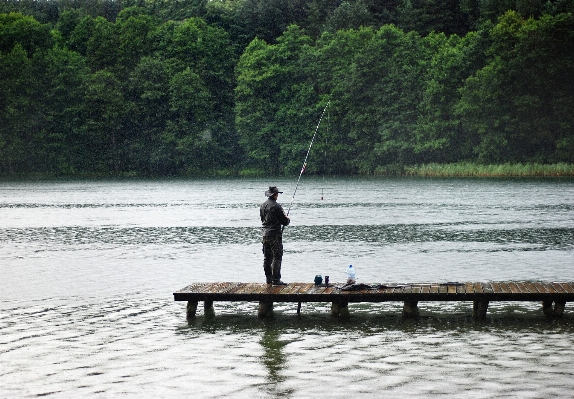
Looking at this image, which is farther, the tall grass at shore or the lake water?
the tall grass at shore

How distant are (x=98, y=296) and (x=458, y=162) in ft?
276

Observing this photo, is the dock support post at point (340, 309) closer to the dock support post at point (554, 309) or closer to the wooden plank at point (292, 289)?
the wooden plank at point (292, 289)

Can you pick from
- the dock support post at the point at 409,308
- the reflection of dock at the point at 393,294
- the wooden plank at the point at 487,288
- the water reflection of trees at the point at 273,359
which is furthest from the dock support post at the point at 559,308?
the water reflection of trees at the point at 273,359

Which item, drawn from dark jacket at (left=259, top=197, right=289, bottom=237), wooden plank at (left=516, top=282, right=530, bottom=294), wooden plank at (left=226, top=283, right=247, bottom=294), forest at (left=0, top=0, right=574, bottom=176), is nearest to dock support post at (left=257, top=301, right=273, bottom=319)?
wooden plank at (left=226, top=283, right=247, bottom=294)

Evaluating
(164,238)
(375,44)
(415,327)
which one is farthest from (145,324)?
(375,44)

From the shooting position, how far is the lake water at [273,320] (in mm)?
11977

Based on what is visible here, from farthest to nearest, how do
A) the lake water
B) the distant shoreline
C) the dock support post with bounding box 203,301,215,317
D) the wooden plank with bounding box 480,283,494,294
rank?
the distant shoreline, the dock support post with bounding box 203,301,215,317, the wooden plank with bounding box 480,283,494,294, the lake water

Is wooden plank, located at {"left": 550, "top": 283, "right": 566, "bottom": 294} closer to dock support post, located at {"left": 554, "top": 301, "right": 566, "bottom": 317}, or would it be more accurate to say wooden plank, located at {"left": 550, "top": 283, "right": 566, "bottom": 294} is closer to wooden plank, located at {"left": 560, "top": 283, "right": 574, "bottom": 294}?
wooden plank, located at {"left": 560, "top": 283, "right": 574, "bottom": 294}

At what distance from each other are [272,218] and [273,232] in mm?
290

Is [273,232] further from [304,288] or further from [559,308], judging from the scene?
[559,308]

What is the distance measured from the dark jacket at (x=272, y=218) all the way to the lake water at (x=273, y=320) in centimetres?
159

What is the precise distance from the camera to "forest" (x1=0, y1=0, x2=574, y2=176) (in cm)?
9688

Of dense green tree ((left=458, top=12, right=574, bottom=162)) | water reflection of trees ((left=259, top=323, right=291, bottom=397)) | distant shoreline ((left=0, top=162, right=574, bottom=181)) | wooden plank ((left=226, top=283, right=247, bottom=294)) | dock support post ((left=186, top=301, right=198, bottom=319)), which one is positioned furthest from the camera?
dense green tree ((left=458, top=12, right=574, bottom=162))

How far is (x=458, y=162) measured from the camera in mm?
100562
